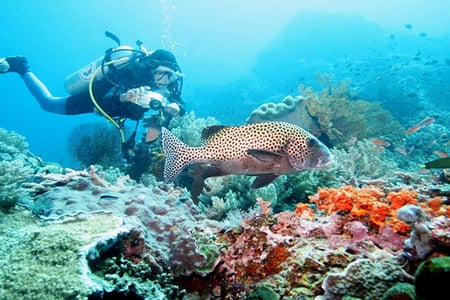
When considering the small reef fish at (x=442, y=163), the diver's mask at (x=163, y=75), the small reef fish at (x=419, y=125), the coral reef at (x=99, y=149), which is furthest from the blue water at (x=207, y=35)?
the small reef fish at (x=442, y=163)

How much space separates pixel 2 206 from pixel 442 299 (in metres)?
4.17

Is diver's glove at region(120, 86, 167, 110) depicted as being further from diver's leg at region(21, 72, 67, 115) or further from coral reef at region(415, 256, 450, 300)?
coral reef at region(415, 256, 450, 300)

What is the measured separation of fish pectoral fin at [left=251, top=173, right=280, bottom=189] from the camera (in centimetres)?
327

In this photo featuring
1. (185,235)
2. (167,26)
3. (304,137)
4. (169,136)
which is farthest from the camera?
(167,26)

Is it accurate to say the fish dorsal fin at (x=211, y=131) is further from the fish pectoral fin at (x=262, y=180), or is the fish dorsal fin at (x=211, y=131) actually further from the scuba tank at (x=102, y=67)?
the scuba tank at (x=102, y=67)

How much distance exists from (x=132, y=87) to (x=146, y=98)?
1.52m

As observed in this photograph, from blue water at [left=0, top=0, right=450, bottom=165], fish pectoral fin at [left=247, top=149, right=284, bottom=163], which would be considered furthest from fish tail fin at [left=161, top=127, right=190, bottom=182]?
blue water at [left=0, top=0, right=450, bottom=165]

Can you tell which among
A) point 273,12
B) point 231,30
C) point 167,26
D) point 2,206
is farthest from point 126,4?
point 2,206

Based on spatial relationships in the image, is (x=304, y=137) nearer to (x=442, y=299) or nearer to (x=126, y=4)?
(x=442, y=299)

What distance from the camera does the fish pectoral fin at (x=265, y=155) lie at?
3.01 m

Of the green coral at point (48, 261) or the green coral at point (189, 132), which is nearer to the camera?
the green coral at point (48, 261)

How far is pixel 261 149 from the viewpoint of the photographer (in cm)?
314

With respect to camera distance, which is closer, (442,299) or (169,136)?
(442,299)

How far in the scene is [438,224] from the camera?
2.10 meters
